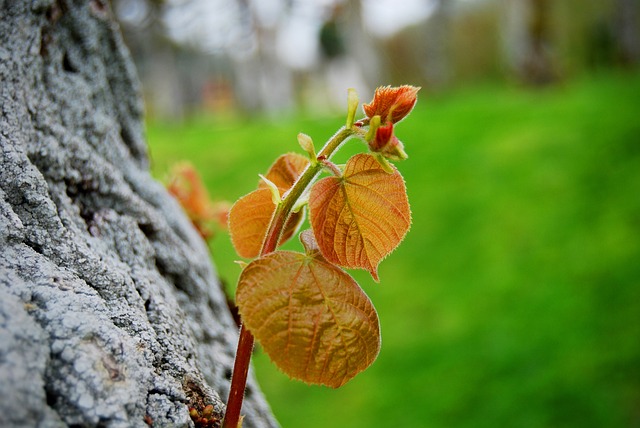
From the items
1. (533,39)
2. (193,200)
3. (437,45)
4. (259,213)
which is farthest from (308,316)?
(437,45)

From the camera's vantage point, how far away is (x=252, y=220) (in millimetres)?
825

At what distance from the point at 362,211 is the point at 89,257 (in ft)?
1.24

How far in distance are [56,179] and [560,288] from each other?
11.2ft

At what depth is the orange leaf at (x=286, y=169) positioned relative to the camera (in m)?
0.86

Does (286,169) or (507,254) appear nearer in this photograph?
(286,169)

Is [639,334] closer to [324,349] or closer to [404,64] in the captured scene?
[324,349]

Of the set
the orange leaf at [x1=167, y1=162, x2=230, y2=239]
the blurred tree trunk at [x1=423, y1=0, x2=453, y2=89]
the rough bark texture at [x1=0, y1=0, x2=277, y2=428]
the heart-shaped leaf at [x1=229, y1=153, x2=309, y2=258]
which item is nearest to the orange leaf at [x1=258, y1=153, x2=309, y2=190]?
the heart-shaped leaf at [x1=229, y1=153, x2=309, y2=258]

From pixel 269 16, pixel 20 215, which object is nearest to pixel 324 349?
pixel 20 215

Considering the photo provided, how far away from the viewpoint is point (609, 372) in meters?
3.08

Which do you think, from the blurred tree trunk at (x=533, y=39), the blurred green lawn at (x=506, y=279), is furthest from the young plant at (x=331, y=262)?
the blurred tree trunk at (x=533, y=39)

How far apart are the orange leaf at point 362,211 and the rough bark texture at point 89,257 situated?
268mm

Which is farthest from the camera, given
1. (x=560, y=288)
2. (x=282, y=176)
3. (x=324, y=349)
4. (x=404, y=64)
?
(x=404, y=64)

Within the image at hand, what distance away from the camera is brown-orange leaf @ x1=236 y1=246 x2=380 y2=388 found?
26.0 inches

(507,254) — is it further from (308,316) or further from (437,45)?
(437,45)
